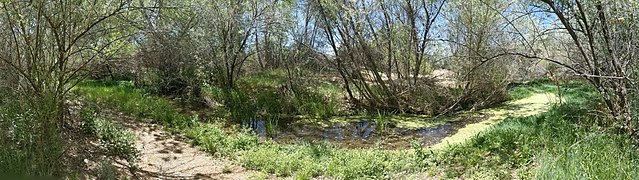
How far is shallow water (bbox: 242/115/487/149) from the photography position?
7.91 meters

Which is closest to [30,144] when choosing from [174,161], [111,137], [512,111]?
[111,137]

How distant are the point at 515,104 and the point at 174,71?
31.3ft

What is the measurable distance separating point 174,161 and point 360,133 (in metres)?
3.96

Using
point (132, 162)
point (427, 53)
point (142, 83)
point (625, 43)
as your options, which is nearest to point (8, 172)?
point (132, 162)

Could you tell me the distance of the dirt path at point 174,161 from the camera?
5.48 metres

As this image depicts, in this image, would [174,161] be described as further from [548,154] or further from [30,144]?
[548,154]

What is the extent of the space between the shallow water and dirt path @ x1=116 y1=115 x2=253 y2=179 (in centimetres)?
181

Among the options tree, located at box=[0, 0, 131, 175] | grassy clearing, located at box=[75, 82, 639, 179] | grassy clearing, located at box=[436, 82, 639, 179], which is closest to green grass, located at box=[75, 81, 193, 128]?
grassy clearing, located at box=[75, 82, 639, 179]

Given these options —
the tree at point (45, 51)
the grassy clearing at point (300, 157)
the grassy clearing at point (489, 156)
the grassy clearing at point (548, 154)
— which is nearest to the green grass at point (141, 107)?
the grassy clearing at point (300, 157)

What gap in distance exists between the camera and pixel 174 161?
6141mm

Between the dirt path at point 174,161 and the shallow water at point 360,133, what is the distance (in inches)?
71.4

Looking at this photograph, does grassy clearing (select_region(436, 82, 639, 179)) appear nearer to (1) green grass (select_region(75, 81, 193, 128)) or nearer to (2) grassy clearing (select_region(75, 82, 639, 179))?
(2) grassy clearing (select_region(75, 82, 639, 179))

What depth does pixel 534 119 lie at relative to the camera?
6641mm

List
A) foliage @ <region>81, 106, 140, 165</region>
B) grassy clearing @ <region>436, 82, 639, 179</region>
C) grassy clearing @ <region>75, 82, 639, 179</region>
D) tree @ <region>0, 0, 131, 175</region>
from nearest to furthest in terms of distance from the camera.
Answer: grassy clearing @ <region>436, 82, 639, 179</region> → grassy clearing @ <region>75, 82, 639, 179</region> → tree @ <region>0, 0, 131, 175</region> → foliage @ <region>81, 106, 140, 165</region>
